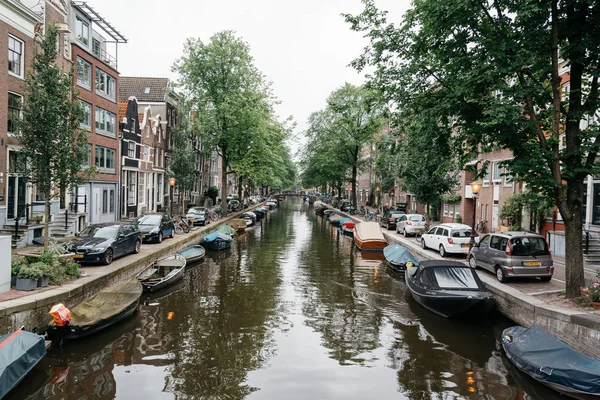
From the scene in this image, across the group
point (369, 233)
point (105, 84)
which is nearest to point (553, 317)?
point (369, 233)

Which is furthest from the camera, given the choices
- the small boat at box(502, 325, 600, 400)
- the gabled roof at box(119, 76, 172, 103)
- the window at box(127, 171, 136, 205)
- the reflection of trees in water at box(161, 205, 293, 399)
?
the gabled roof at box(119, 76, 172, 103)

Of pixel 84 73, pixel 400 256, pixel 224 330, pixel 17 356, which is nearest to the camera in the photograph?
pixel 17 356

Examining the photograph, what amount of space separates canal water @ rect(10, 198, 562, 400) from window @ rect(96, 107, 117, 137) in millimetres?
19314

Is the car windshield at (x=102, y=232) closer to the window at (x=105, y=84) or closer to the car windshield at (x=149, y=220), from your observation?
the car windshield at (x=149, y=220)

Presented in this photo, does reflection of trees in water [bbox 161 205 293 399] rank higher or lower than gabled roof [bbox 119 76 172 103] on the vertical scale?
lower

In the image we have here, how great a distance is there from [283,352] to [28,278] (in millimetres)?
7895

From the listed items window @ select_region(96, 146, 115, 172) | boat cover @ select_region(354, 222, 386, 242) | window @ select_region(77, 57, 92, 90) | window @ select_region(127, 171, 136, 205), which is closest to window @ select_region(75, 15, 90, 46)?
window @ select_region(77, 57, 92, 90)

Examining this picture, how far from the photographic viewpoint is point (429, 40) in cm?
1511

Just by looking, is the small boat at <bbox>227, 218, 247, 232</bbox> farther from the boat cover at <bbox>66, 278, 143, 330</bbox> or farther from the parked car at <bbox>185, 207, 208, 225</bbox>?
the boat cover at <bbox>66, 278, 143, 330</bbox>

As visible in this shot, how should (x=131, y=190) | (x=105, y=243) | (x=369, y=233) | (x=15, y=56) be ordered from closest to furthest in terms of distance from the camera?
(x=105, y=243)
(x=15, y=56)
(x=369, y=233)
(x=131, y=190)

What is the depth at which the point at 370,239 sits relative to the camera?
29.4 meters

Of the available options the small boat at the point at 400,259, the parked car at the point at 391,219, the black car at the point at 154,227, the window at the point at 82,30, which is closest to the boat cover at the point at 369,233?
the small boat at the point at 400,259

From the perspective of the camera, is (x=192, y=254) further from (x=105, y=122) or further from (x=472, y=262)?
(x=105, y=122)

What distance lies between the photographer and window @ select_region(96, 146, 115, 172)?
104 feet
